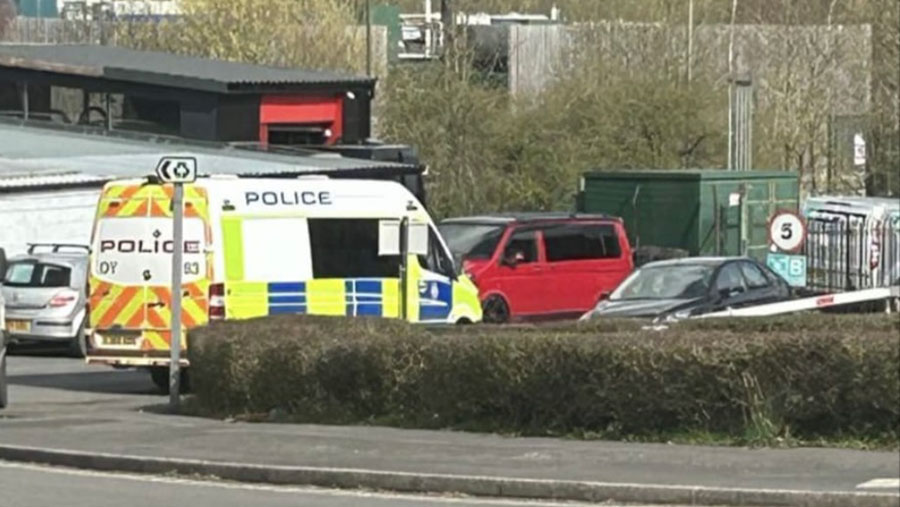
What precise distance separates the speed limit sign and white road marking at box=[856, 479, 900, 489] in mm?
18511

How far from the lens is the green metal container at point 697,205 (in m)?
40.2

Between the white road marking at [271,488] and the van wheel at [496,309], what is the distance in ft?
50.0

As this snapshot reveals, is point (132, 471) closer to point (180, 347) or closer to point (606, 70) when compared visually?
point (180, 347)

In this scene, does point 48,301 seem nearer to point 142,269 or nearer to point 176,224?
point 142,269

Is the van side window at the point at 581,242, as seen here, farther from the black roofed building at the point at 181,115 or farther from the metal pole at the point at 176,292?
the metal pole at the point at 176,292

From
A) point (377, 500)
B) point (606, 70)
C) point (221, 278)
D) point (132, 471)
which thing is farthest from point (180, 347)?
point (606, 70)

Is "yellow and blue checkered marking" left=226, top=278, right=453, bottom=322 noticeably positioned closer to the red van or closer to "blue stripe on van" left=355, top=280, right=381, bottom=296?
"blue stripe on van" left=355, top=280, right=381, bottom=296

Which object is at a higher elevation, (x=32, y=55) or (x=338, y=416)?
(x=32, y=55)

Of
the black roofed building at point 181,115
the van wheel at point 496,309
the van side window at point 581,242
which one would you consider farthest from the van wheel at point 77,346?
the black roofed building at point 181,115

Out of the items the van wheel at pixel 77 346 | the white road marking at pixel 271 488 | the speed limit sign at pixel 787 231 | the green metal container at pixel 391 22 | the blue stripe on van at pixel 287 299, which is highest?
the green metal container at pixel 391 22

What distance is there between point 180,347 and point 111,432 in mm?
2825

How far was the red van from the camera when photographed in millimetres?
32000

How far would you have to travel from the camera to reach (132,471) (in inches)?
633

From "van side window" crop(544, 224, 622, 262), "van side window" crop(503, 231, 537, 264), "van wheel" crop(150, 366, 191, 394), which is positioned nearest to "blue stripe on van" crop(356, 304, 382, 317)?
"van wheel" crop(150, 366, 191, 394)
